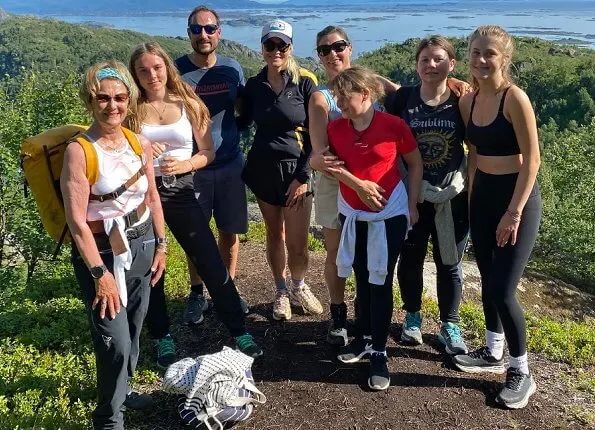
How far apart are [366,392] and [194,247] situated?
1.90m

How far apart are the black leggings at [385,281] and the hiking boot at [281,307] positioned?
1.28 metres

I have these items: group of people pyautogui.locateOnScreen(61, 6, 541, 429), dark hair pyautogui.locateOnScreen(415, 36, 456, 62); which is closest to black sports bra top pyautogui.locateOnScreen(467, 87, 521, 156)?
group of people pyautogui.locateOnScreen(61, 6, 541, 429)

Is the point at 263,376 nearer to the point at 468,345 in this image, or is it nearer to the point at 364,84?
the point at 468,345

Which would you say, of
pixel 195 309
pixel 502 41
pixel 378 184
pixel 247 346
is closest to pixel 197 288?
pixel 195 309

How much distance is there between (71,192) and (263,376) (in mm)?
2390

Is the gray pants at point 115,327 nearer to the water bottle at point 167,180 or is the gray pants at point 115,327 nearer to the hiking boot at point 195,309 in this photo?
the water bottle at point 167,180

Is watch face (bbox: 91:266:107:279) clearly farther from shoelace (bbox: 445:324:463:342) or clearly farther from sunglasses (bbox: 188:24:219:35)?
shoelace (bbox: 445:324:463:342)

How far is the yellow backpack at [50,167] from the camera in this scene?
329 cm

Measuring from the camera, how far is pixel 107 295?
10.8 ft

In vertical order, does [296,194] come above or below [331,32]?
below

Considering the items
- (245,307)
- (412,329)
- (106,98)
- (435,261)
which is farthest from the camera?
(245,307)

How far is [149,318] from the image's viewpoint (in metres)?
4.77

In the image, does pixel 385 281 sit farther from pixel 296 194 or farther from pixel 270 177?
pixel 270 177

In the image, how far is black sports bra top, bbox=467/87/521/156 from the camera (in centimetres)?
376
